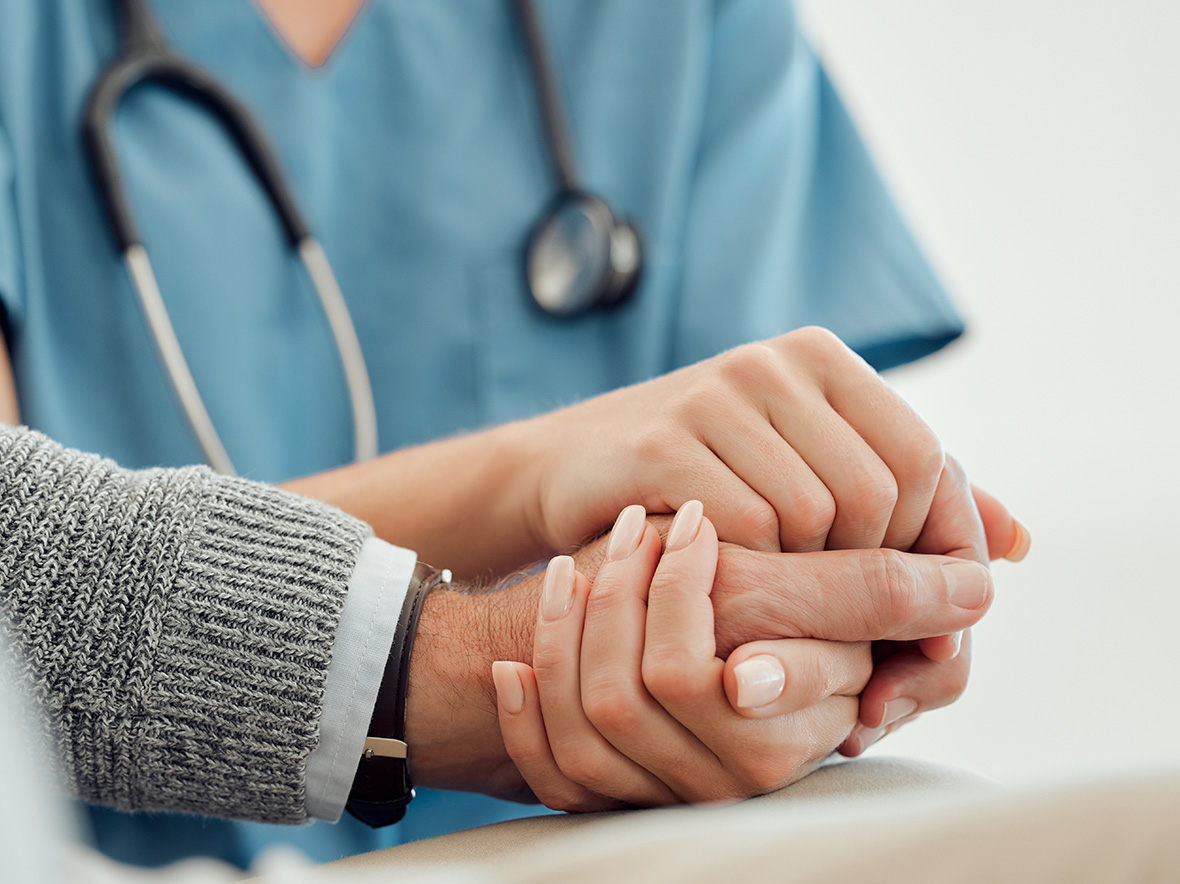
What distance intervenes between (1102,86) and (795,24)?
69 centimetres

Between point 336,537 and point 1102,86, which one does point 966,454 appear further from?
point 336,537

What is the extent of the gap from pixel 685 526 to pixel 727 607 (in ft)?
0.16

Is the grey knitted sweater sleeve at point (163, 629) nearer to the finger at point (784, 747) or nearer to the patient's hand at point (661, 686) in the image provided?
the patient's hand at point (661, 686)

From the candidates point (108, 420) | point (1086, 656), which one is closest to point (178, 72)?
point (108, 420)

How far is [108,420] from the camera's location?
76 centimetres

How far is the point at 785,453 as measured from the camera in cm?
49

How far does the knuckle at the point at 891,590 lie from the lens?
1.53 feet

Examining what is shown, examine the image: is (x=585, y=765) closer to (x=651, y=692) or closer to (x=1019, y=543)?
(x=651, y=692)

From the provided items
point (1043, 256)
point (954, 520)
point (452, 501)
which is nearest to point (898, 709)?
point (954, 520)

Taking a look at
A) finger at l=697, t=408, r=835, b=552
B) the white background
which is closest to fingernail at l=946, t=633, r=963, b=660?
finger at l=697, t=408, r=835, b=552

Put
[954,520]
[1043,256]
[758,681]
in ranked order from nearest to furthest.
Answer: [758,681] < [954,520] < [1043,256]

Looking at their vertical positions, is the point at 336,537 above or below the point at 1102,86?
below

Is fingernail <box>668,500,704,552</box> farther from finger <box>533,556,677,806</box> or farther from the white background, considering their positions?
the white background

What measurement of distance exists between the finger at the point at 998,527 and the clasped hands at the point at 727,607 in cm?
4
